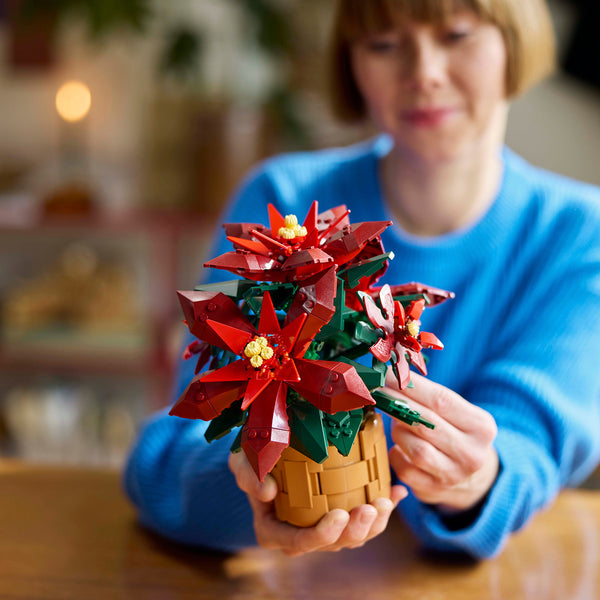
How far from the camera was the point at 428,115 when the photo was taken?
0.61 metres

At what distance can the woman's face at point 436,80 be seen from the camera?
59 centimetres

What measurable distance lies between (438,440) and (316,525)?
9 centimetres

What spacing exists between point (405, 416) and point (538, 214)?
17.0 inches

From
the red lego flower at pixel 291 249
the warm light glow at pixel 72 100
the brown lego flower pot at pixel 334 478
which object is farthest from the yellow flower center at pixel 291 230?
the warm light glow at pixel 72 100

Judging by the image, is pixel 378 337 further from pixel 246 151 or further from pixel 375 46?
pixel 246 151

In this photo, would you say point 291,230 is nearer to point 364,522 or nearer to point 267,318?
point 267,318

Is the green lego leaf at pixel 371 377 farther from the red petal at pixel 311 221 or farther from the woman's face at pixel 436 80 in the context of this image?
the woman's face at pixel 436 80

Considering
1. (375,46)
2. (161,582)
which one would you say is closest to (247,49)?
(375,46)

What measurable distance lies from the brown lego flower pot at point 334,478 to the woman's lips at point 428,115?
0.32 m

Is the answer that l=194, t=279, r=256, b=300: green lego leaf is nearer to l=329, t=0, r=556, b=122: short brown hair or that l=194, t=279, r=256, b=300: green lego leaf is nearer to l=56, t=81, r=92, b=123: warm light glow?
l=329, t=0, r=556, b=122: short brown hair

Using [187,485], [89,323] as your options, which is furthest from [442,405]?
[89,323]

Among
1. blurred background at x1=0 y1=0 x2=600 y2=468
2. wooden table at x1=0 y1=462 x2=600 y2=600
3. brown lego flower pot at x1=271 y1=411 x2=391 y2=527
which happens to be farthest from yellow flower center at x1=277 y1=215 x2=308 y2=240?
blurred background at x1=0 y1=0 x2=600 y2=468

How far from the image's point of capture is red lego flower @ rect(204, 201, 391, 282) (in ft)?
1.08

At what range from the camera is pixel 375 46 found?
24.5 inches
